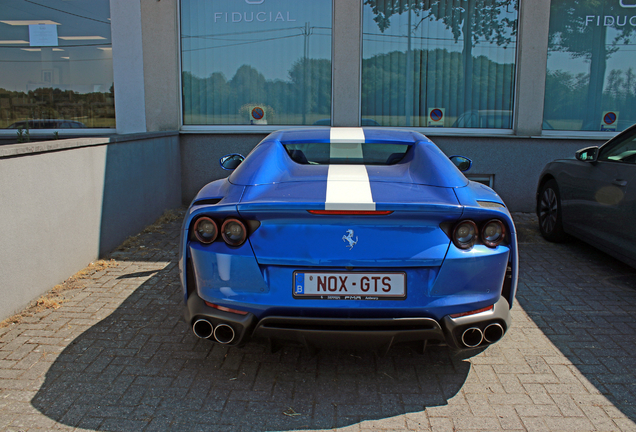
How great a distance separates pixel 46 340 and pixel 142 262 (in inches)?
74.5

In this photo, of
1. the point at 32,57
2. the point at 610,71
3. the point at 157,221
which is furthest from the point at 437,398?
the point at 32,57

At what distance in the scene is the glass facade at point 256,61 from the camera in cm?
884

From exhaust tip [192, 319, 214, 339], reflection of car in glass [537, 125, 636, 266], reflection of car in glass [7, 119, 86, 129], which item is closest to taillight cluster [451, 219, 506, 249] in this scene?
exhaust tip [192, 319, 214, 339]

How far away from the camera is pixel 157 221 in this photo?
7.38 metres

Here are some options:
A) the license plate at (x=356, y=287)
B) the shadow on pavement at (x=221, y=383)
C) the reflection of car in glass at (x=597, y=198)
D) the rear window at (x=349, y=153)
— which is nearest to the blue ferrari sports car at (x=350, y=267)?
the license plate at (x=356, y=287)

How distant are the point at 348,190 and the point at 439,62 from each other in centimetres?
674

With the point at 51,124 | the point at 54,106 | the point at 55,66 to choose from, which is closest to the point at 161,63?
the point at 55,66

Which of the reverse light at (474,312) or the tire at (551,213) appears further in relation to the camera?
the tire at (551,213)

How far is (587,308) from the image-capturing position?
4332 millimetres

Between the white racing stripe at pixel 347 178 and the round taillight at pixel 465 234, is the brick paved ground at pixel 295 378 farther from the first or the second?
the white racing stripe at pixel 347 178

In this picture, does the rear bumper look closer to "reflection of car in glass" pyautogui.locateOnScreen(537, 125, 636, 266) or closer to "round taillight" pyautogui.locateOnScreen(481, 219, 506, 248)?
"round taillight" pyautogui.locateOnScreen(481, 219, 506, 248)

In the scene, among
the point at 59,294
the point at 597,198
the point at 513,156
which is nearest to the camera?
the point at 59,294

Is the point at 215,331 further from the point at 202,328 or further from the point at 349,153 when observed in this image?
the point at 349,153

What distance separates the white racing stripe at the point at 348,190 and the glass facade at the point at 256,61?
5.79 m
